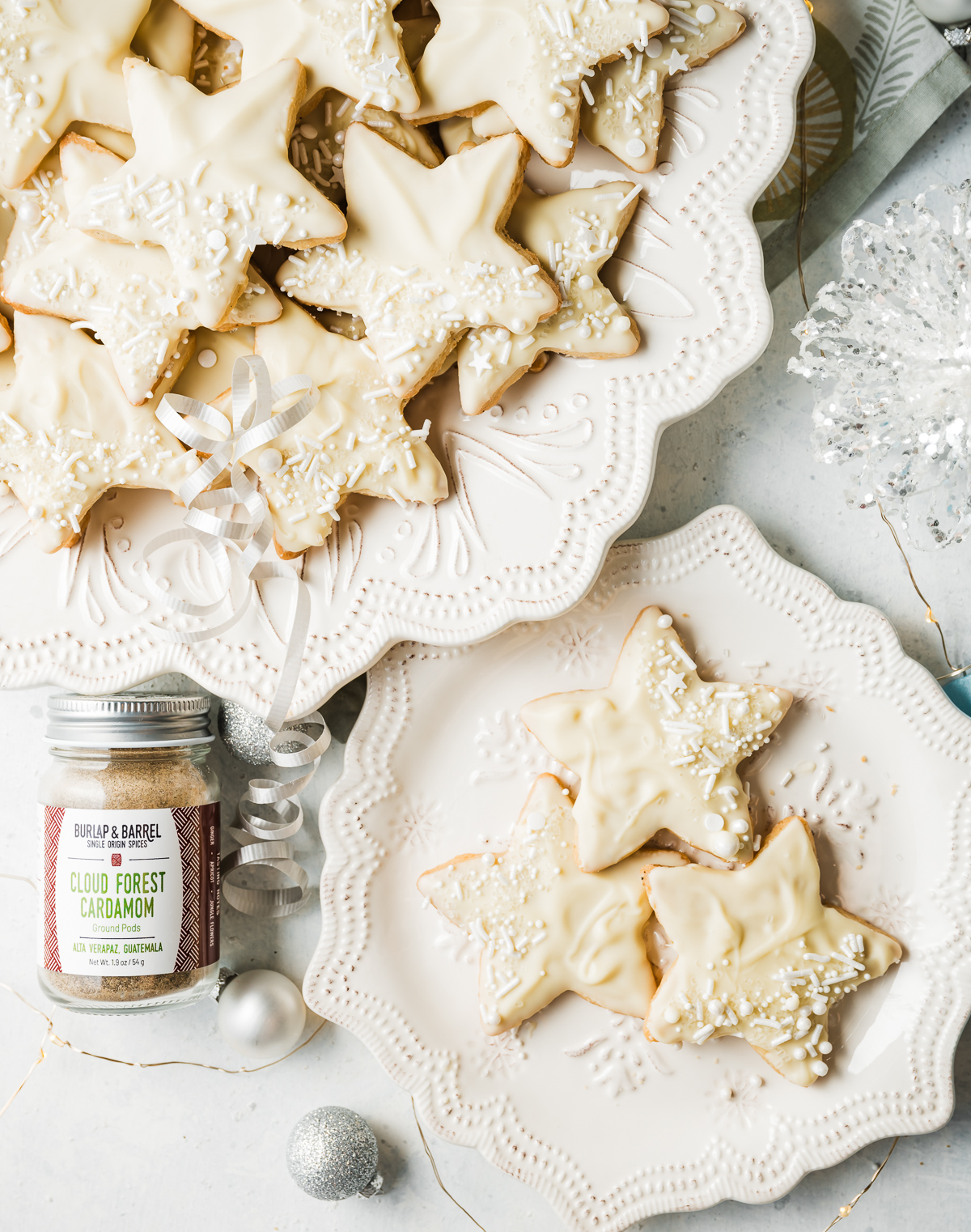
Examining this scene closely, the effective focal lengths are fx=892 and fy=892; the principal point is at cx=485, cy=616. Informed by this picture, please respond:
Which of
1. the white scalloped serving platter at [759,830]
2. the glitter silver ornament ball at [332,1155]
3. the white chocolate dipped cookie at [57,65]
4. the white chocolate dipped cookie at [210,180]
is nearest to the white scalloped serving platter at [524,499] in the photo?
the white scalloped serving platter at [759,830]

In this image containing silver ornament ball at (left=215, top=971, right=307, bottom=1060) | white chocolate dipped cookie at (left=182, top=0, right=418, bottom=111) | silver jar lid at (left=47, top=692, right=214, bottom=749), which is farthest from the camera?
silver ornament ball at (left=215, top=971, right=307, bottom=1060)

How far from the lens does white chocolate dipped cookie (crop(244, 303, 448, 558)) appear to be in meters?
0.92

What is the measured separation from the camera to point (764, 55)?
2.96 feet

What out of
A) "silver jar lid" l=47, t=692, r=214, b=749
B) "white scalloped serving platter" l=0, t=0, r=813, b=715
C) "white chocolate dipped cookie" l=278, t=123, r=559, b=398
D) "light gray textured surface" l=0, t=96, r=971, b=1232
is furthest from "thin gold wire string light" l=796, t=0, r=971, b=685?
"silver jar lid" l=47, t=692, r=214, b=749

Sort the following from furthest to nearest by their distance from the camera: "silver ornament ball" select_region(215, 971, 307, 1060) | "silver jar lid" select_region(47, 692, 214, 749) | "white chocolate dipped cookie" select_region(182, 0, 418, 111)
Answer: "silver ornament ball" select_region(215, 971, 307, 1060), "silver jar lid" select_region(47, 692, 214, 749), "white chocolate dipped cookie" select_region(182, 0, 418, 111)

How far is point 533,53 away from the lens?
33.6 inches

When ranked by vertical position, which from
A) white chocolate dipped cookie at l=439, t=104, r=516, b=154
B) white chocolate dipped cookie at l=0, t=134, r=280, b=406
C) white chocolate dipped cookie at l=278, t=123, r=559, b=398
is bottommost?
white chocolate dipped cookie at l=0, t=134, r=280, b=406

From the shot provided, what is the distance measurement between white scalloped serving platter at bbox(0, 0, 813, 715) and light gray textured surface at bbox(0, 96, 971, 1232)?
0.68 feet

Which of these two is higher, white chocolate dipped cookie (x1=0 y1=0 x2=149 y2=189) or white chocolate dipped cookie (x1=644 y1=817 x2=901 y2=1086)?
white chocolate dipped cookie (x1=0 y1=0 x2=149 y2=189)

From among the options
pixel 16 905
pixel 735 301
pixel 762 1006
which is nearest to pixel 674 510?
pixel 735 301

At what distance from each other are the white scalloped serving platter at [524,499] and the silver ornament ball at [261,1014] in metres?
0.40

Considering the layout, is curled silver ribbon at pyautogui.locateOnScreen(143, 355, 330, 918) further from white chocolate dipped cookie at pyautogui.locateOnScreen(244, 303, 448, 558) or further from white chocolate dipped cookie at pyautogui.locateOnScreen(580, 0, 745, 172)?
white chocolate dipped cookie at pyautogui.locateOnScreen(580, 0, 745, 172)

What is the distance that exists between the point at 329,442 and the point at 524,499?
213 mm

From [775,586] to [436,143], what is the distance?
619mm
